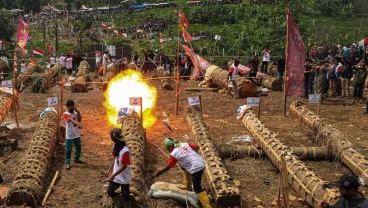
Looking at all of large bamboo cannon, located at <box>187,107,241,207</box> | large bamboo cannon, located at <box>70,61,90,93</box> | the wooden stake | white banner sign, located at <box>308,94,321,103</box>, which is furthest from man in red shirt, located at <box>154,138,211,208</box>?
large bamboo cannon, located at <box>70,61,90,93</box>

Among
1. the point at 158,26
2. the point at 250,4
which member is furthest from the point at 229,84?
the point at 250,4

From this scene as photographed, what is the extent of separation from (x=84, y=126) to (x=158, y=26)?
3709cm

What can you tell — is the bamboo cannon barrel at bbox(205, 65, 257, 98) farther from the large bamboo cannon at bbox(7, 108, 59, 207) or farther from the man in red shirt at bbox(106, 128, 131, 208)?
the man in red shirt at bbox(106, 128, 131, 208)

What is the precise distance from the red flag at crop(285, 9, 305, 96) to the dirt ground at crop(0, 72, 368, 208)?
1.20 m

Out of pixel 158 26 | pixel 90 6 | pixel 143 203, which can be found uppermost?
pixel 90 6

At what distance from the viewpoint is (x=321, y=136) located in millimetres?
12156

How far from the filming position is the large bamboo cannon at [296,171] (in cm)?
832

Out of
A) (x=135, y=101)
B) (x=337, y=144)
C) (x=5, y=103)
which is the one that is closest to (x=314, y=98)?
(x=337, y=144)

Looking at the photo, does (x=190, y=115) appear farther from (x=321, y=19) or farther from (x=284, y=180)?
(x=321, y=19)

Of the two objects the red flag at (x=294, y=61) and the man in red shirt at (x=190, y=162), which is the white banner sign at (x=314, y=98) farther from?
the man in red shirt at (x=190, y=162)

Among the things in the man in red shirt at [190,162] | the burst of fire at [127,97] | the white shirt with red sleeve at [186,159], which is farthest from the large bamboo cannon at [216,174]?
the burst of fire at [127,97]

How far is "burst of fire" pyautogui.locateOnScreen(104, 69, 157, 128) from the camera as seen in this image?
16000 mm

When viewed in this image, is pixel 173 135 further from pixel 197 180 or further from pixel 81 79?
pixel 81 79

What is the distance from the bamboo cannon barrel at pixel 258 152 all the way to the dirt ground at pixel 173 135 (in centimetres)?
21
